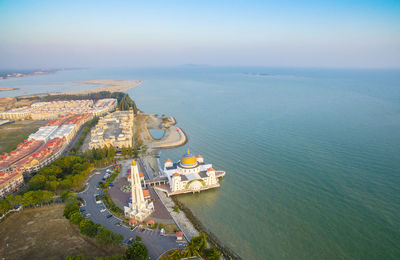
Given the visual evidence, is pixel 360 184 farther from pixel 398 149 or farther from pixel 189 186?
pixel 189 186

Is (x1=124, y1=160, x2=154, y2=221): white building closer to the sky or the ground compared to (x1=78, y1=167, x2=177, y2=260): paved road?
closer to the sky

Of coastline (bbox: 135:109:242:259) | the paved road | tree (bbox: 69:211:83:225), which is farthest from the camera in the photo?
tree (bbox: 69:211:83:225)

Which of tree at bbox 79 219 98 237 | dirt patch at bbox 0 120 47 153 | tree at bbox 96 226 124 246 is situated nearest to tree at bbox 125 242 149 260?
tree at bbox 96 226 124 246

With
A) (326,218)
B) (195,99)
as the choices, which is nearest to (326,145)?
(326,218)

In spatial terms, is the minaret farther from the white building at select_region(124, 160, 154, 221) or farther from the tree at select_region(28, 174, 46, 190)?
the tree at select_region(28, 174, 46, 190)

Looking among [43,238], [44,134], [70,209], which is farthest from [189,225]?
[44,134]

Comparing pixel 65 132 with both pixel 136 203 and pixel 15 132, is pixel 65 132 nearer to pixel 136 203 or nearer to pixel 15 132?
pixel 15 132
